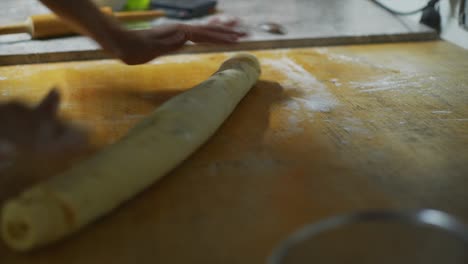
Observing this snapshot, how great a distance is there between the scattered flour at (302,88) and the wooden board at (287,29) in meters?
0.25

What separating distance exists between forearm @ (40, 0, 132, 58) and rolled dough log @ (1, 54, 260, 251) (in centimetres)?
31

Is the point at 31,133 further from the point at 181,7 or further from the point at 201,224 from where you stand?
the point at 181,7

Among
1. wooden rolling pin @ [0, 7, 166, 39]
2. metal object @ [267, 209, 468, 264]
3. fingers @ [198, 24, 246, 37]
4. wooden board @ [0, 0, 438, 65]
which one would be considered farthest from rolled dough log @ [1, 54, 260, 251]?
wooden rolling pin @ [0, 7, 166, 39]

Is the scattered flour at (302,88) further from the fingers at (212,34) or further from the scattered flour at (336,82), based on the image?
the fingers at (212,34)

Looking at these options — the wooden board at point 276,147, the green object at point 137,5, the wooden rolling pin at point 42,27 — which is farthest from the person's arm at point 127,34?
the green object at point 137,5

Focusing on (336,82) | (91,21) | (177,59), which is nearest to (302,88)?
(336,82)

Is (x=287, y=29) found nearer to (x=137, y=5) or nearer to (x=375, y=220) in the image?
(x=137, y=5)

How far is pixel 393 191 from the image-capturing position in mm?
1216

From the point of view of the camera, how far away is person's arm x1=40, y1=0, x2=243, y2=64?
1.55 metres

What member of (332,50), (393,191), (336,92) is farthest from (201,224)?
(332,50)

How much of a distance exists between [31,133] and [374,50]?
168cm

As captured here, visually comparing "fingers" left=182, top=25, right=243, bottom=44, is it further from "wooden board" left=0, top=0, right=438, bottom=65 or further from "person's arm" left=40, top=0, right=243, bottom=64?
"wooden board" left=0, top=0, right=438, bottom=65

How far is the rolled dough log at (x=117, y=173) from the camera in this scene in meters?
0.96

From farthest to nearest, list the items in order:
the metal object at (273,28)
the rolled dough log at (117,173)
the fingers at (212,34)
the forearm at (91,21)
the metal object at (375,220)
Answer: the metal object at (273,28), the fingers at (212,34), the forearm at (91,21), the rolled dough log at (117,173), the metal object at (375,220)
